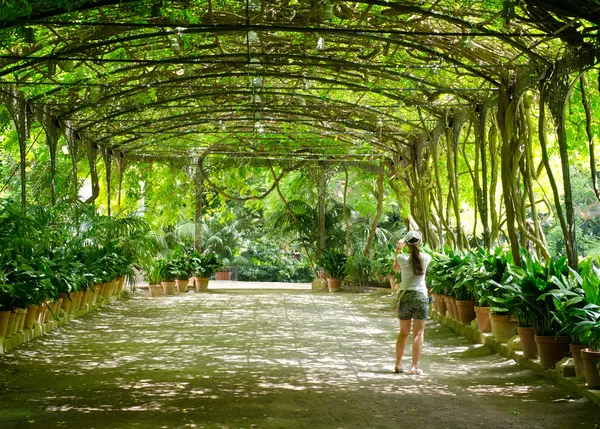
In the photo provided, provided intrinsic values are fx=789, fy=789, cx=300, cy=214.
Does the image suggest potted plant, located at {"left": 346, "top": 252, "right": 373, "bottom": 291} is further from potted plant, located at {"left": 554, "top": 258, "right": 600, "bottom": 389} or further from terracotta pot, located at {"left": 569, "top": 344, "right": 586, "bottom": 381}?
terracotta pot, located at {"left": 569, "top": 344, "right": 586, "bottom": 381}

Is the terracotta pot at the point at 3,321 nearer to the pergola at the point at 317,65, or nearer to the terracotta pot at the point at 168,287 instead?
the pergola at the point at 317,65

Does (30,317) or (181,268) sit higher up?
(181,268)

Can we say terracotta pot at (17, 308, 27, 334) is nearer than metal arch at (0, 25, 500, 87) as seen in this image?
No

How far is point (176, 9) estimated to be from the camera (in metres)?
7.70

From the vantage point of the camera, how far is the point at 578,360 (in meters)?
5.55

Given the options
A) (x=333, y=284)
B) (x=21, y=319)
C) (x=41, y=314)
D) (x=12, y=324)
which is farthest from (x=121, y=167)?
(x=12, y=324)

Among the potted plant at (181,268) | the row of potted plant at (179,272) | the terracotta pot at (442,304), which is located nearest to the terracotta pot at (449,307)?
the terracotta pot at (442,304)

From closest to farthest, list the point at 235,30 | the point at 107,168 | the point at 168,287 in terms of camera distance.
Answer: the point at 235,30, the point at 107,168, the point at 168,287

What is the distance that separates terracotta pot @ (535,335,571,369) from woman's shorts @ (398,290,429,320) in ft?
3.04

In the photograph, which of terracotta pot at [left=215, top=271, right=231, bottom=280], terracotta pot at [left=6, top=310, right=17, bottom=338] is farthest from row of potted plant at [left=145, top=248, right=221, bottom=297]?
terracotta pot at [left=215, top=271, right=231, bottom=280]

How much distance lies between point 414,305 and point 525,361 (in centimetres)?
108

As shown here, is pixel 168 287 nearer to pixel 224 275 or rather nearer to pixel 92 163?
pixel 92 163

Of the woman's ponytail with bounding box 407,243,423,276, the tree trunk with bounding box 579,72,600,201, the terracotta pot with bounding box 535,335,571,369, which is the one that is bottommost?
the terracotta pot with bounding box 535,335,571,369

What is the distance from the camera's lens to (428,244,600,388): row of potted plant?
17.6ft
